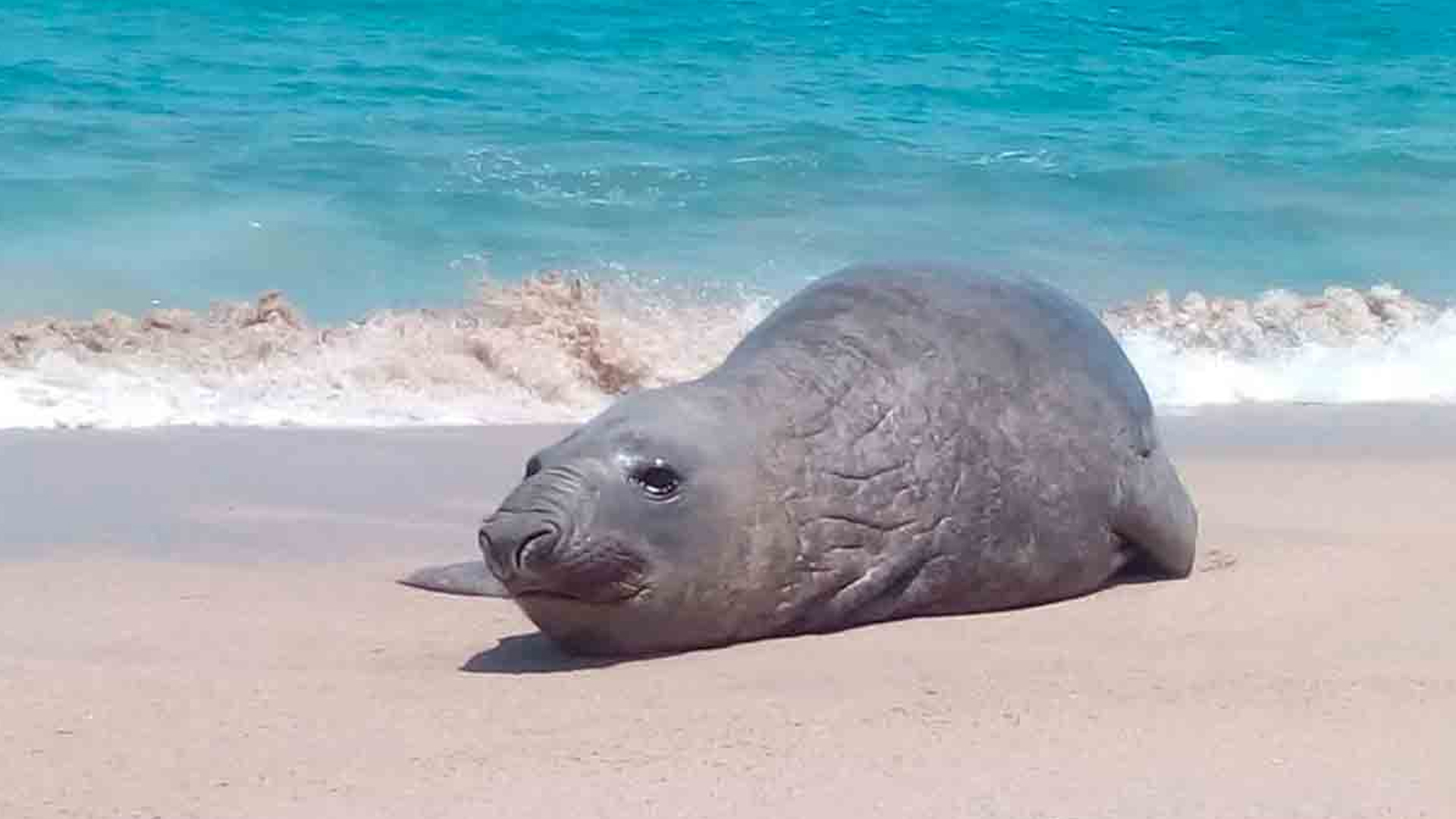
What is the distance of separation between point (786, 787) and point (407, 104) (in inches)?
575

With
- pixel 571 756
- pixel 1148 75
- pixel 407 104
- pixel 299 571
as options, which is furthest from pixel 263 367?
pixel 1148 75

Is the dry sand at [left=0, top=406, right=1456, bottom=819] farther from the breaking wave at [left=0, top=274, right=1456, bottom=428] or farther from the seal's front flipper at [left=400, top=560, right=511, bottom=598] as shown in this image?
the breaking wave at [left=0, top=274, right=1456, bottom=428]

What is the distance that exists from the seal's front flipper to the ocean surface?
2832mm

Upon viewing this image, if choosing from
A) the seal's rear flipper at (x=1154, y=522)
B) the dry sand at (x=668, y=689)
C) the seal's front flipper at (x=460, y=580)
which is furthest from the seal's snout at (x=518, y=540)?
the seal's rear flipper at (x=1154, y=522)

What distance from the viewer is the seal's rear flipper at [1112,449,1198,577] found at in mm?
6148

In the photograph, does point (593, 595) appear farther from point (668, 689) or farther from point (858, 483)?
point (858, 483)

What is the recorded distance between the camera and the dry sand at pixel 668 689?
13.7ft

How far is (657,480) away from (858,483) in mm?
569

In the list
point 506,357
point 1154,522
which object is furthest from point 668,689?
point 506,357

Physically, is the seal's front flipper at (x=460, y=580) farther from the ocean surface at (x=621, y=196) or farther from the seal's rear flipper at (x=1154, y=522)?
the ocean surface at (x=621, y=196)

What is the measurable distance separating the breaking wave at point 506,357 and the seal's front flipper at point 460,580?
9.21 feet

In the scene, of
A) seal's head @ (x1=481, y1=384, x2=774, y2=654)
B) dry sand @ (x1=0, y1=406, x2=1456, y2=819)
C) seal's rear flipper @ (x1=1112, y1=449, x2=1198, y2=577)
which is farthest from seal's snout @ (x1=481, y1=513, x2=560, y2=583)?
seal's rear flipper @ (x1=1112, y1=449, x2=1198, y2=577)

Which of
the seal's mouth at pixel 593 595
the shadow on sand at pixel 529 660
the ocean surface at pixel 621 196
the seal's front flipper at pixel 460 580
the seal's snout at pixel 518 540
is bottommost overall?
the ocean surface at pixel 621 196

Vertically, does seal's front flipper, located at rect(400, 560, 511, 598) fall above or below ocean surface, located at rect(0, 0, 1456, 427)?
above
